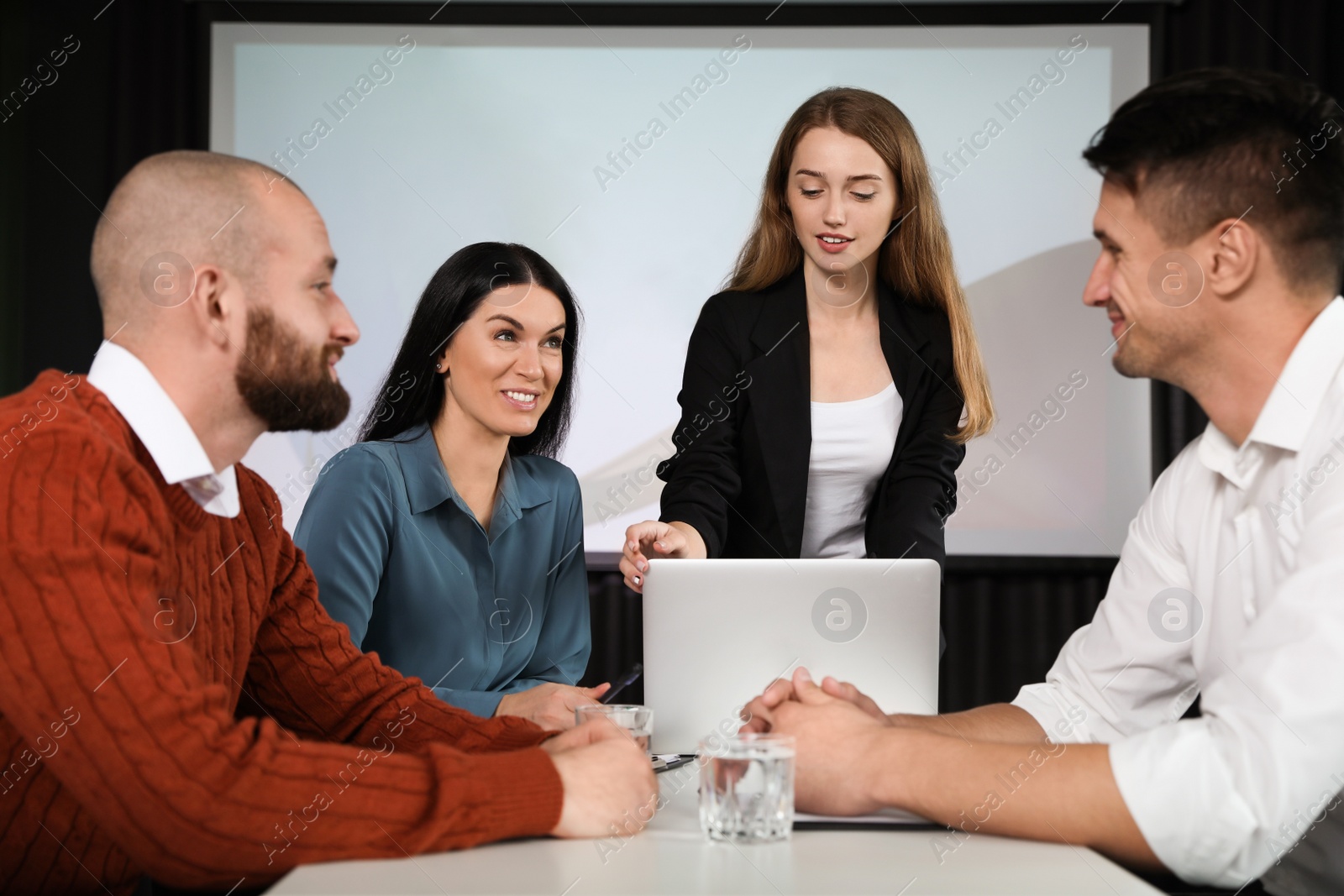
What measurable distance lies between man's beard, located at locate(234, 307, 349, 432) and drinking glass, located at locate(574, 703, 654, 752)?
17.6 inches

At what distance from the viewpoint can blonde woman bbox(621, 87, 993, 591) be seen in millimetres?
2119

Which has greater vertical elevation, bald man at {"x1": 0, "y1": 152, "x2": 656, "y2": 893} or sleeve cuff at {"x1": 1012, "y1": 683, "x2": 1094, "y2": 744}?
bald man at {"x1": 0, "y1": 152, "x2": 656, "y2": 893}

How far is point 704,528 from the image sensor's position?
2016 millimetres

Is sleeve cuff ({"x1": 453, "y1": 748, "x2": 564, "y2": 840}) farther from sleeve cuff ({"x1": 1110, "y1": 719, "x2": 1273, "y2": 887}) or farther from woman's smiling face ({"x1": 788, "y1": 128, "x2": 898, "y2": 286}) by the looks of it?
woman's smiling face ({"x1": 788, "y1": 128, "x2": 898, "y2": 286})

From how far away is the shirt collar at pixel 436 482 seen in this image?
6.35ft

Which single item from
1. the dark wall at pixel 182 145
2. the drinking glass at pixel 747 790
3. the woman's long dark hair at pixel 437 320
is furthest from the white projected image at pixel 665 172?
the drinking glass at pixel 747 790

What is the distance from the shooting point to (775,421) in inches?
86.0

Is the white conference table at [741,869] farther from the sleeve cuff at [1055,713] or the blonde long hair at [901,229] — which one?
the blonde long hair at [901,229]

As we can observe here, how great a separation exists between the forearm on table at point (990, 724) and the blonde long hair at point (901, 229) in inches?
31.9

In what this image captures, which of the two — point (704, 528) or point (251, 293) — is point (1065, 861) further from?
point (704, 528)

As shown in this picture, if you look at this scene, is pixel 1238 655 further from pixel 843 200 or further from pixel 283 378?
pixel 843 200

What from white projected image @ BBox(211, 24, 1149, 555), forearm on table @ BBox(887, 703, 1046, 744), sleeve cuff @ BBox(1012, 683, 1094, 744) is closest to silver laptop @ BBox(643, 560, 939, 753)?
forearm on table @ BBox(887, 703, 1046, 744)

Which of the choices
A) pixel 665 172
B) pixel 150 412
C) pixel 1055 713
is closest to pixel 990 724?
pixel 1055 713

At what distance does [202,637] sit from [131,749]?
0.29 m
